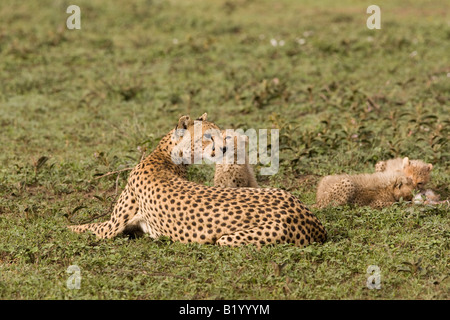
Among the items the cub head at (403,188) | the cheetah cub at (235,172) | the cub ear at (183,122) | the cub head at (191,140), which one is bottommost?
the cub head at (403,188)

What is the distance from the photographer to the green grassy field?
564cm

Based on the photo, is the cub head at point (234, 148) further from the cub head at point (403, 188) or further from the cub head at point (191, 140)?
the cub head at point (403, 188)

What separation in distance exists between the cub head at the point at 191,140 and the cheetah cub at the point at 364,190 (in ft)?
4.57

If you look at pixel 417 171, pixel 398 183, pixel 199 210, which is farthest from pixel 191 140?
pixel 417 171

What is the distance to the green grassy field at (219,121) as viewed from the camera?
18.5ft

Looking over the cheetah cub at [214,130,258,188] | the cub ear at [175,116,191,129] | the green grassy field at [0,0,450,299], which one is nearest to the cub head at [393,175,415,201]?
the green grassy field at [0,0,450,299]

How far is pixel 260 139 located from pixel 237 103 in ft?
6.24

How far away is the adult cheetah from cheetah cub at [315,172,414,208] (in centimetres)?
116

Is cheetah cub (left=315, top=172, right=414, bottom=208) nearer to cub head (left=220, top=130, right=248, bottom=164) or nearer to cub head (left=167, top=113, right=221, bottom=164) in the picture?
cub head (left=220, top=130, right=248, bottom=164)

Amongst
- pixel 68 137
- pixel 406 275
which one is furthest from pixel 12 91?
pixel 406 275

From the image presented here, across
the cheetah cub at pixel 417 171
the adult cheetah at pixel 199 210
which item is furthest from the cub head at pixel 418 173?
the adult cheetah at pixel 199 210

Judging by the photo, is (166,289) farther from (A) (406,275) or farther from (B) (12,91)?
(B) (12,91)

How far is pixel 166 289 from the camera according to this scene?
535 centimetres

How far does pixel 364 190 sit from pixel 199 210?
229 centimetres
